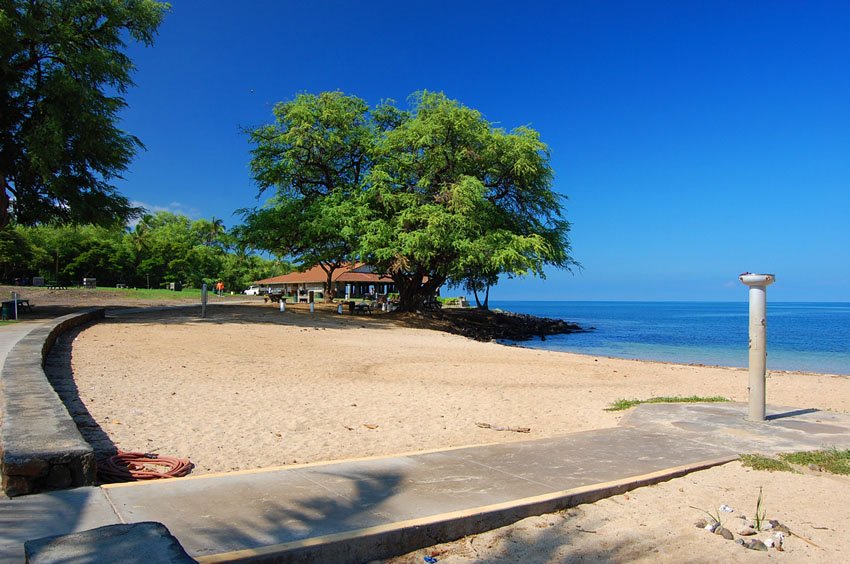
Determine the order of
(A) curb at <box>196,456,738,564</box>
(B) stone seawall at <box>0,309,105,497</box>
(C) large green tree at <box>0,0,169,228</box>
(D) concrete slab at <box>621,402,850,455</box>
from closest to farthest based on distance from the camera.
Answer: (A) curb at <box>196,456,738,564</box>, (B) stone seawall at <box>0,309,105,497</box>, (D) concrete slab at <box>621,402,850,455</box>, (C) large green tree at <box>0,0,169,228</box>

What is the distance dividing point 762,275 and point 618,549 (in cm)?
492

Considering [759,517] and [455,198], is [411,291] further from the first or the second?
[759,517]

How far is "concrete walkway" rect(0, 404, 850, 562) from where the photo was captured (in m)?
3.26

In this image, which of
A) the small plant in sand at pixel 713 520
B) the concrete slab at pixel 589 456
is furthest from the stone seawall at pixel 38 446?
the small plant in sand at pixel 713 520

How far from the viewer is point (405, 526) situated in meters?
3.51

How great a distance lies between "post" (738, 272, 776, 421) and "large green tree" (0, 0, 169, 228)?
791 inches

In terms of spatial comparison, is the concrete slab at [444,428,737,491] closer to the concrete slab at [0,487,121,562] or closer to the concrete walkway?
the concrete walkway

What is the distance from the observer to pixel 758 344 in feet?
23.7

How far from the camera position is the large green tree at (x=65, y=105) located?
19.1m

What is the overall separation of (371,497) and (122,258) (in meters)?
70.3

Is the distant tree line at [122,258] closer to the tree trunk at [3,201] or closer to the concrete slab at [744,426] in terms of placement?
the tree trunk at [3,201]

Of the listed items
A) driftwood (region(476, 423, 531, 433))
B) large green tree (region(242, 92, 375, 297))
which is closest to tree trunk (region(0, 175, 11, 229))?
large green tree (region(242, 92, 375, 297))

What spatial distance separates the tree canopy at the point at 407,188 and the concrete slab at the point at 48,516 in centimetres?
2231

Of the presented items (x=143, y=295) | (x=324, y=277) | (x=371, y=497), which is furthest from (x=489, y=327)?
(x=371, y=497)
